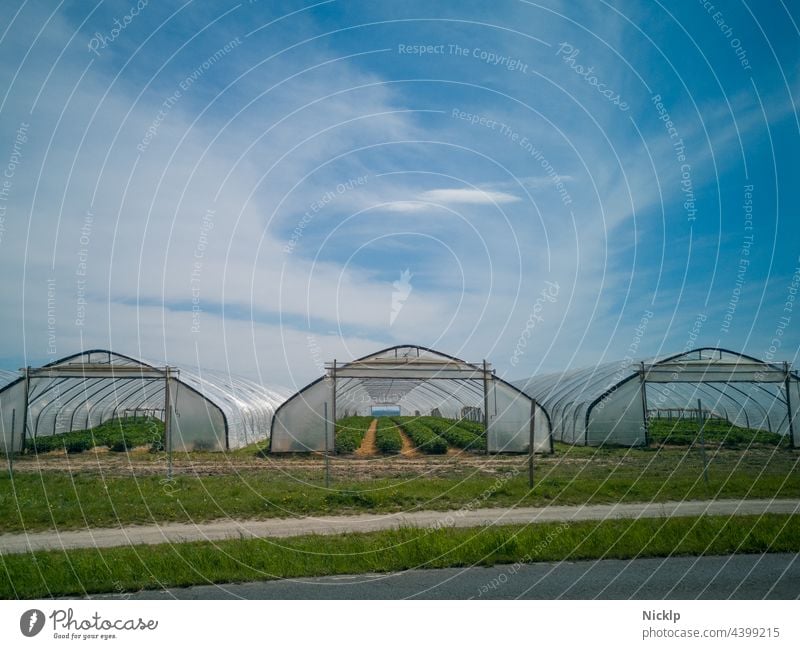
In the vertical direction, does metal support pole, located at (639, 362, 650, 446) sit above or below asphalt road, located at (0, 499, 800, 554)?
above

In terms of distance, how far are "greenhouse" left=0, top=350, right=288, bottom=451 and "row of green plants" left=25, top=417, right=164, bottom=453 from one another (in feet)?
2.73

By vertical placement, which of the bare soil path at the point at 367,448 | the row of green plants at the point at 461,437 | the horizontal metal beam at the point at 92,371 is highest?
the horizontal metal beam at the point at 92,371

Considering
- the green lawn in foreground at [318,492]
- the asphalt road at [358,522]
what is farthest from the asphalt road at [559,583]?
the green lawn in foreground at [318,492]

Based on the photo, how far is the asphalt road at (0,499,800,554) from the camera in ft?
39.0

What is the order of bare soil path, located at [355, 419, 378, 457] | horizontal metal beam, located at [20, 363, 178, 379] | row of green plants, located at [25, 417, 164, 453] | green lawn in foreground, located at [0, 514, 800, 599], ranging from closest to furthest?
green lawn in foreground, located at [0, 514, 800, 599], horizontal metal beam, located at [20, 363, 178, 379], row of green plants, located at [25, 417, 164, 453], bare soil path, located at [355, 419, 378, 457]

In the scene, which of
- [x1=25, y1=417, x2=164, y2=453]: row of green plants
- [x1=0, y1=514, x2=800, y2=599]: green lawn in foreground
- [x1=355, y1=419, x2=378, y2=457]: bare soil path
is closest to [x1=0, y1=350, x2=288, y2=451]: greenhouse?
[x1=25, y1=417, x2=164, y2=453]: row of green plants

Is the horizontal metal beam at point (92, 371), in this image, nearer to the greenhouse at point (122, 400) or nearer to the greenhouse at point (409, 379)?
the greenhouse at point (122, 400)

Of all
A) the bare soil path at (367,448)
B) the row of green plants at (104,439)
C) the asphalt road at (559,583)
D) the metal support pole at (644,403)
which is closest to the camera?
the asphalt road at (559,583)

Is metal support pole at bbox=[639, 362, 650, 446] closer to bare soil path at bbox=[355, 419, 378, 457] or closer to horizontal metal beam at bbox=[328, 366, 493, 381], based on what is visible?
horizontal metal beam at bbox=[328, 366, 493, 381]

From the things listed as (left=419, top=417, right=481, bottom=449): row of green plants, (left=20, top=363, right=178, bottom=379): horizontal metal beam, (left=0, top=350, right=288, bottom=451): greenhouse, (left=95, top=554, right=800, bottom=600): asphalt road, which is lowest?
(left=95, top=554, right=800, bottom=600): asphalt road

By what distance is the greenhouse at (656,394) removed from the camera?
30812 mm

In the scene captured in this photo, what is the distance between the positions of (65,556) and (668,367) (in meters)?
27.6

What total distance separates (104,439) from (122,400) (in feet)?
22.2

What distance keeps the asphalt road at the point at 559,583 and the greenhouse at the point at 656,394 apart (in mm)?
21144
